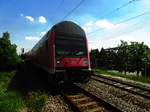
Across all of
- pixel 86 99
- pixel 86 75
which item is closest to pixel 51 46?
pixel 86 75

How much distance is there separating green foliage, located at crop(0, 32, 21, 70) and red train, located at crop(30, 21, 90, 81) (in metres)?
9.32

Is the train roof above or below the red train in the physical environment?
above

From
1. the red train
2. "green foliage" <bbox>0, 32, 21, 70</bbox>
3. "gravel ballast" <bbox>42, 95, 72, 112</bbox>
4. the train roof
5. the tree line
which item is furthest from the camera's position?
the tree line

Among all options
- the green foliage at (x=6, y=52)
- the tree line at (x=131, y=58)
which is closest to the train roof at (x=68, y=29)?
the green foliage at (x=6, y=52)

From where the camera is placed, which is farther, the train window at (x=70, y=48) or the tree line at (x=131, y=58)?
the tree line at (x=131, y=58)

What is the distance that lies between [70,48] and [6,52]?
10265 millimetres

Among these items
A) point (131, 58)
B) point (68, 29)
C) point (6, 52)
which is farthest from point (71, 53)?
point (131, 58)

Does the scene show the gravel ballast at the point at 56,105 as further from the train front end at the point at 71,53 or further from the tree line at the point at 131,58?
the tree line at the point at 131,58

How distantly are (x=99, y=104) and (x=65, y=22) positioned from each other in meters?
5.00

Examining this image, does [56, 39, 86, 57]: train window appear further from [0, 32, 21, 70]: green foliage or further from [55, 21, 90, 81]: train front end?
[0, 32, 21, 70]: green foliage

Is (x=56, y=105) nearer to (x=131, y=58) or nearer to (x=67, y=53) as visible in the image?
(x=67, y=53)

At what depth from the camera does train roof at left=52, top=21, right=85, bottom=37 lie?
6.90 metres

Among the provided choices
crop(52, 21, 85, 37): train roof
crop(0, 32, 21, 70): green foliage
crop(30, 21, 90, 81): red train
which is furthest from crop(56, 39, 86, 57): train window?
crop(0, 32, 21, 70): green foliage

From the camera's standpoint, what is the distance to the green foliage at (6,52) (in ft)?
45.0
